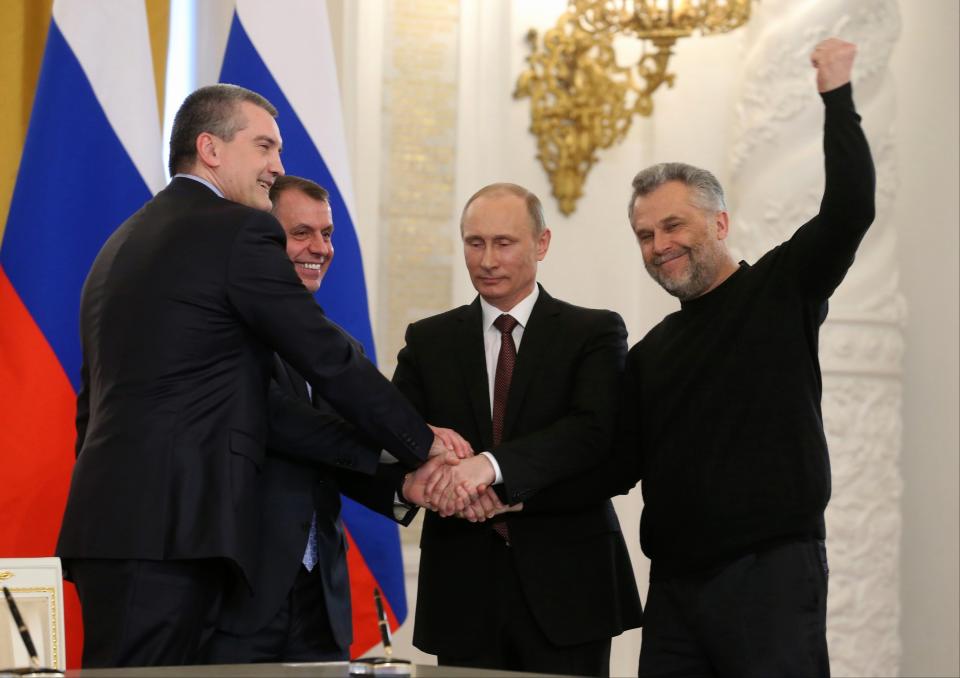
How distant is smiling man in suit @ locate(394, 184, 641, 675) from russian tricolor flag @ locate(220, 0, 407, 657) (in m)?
0.72

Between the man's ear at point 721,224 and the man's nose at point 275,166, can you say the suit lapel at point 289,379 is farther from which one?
the man's ear at point 721,224

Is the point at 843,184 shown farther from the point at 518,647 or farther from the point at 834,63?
the point at 518,647

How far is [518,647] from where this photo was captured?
3316 millimetres

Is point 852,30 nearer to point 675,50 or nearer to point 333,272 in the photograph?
point 675,50

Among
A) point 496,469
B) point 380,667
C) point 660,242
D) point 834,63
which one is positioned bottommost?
point 380,667

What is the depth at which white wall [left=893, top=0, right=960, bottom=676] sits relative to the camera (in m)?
5.70

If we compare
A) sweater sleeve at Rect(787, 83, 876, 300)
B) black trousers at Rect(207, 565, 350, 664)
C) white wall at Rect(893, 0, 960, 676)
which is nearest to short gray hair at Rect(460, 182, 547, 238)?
sweater sleeve at Rect(787, 83, 876, 300)

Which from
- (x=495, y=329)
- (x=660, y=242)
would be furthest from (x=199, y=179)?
(x=660, y=242)

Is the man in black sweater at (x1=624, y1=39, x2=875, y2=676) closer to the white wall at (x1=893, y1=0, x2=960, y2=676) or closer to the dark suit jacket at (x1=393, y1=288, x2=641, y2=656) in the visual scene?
the dark suit jacket at (x1=393, y1=288, x2=641, y2=656)

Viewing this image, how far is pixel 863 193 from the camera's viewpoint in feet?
9.57

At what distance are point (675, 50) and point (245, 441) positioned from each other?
3.57 metres

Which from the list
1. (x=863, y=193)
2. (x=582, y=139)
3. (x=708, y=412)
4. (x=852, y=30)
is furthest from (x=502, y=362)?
(x=852, y=30)

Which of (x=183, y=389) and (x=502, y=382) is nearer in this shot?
(x=183, y=389)

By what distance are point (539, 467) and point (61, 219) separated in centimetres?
173
